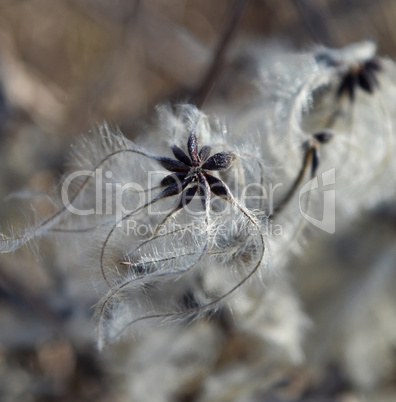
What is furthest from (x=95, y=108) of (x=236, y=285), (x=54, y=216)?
(x=236, y=285)

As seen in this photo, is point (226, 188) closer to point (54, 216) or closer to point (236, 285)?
point (236, 285)

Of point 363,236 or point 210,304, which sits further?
point 363,236

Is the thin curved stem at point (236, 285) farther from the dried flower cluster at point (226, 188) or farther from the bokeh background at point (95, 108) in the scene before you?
the bokeh background at point (95, 108)

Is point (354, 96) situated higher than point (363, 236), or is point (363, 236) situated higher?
point (363, 236)

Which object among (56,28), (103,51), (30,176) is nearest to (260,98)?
(30,176)

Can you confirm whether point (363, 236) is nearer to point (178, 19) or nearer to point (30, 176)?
point (30, 176)

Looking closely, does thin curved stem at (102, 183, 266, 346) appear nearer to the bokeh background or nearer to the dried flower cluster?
the dried flower cluster
